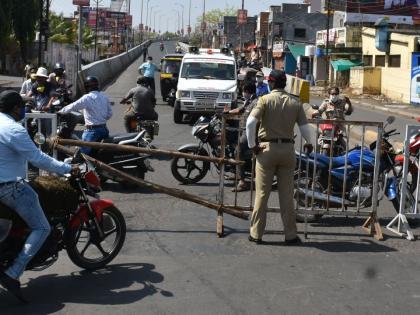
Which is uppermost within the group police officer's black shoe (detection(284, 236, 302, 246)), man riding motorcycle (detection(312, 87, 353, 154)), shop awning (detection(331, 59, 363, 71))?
shop awning (detection(331, 59, 363, 71))

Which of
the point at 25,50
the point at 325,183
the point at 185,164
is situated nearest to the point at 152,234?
the point at 325,183

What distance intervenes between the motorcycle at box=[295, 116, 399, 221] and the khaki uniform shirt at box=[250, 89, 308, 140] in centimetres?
103

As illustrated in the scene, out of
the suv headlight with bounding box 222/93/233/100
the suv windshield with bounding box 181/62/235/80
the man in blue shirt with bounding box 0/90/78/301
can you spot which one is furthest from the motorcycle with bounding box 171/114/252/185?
the suv windshield with bounding box 181/62/235/80

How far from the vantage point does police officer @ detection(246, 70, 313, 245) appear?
23.0 feet

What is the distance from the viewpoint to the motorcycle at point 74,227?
536cm

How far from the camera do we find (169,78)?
2748cm

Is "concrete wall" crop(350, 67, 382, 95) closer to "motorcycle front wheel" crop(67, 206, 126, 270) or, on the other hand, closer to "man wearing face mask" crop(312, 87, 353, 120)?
"man wearing face mask" crop(312, 87, 353, 120)

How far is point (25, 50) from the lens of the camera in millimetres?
48031

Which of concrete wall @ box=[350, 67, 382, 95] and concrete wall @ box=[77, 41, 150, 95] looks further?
concrete wall @ box=[350, 67, 382, 95]

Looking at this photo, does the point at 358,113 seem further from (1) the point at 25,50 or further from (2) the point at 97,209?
(1) the point at 25,50

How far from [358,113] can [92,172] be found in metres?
22.8

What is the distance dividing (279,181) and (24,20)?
4274cm

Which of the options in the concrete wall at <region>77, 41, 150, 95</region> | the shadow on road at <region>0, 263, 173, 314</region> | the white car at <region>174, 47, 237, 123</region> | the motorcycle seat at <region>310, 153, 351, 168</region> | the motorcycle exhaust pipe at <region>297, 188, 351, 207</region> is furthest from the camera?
the concrete wall at <region>77, 41, 150, 95</region>

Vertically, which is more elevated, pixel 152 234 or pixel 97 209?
pixel 97 209
